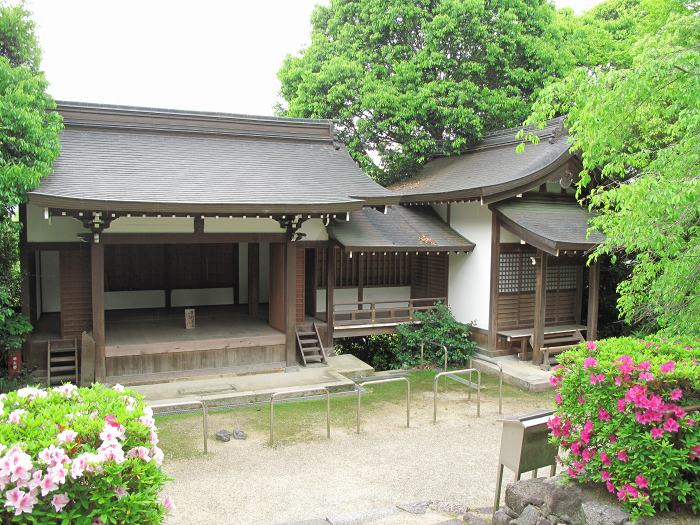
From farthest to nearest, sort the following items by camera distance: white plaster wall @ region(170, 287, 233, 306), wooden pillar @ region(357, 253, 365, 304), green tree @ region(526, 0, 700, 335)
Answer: white plaster wall @ region(170, 287, 233, 306)
wooden pillar @ region(357, 253, 365, 304)
green tree @ region(526, 0, 700, 335)

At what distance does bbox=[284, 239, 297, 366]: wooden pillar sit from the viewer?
10.9m

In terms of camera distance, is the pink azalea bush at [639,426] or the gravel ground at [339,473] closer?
the pink azalea bush at [639,426]

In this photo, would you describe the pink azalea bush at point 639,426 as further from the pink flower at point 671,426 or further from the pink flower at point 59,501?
the pink flower at point 59,501

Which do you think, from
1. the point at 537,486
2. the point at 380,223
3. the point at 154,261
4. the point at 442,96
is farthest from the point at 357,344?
the point at 537,486

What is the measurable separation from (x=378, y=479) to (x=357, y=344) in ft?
33.6

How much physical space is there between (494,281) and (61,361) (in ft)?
29.2

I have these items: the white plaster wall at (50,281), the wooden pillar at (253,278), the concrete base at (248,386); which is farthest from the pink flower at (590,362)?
the white plaster wall at (50,281)

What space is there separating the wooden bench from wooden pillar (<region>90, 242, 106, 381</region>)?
8172 millimetres

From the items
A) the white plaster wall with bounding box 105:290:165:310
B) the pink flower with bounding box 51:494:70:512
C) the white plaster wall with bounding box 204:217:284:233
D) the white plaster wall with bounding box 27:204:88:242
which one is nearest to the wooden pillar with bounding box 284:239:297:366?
the white plaster wall with bounding box 204:217:284:233

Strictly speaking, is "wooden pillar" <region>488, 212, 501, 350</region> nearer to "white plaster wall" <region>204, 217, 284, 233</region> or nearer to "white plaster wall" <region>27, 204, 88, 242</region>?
"white plaster wall" <region>204, 217, 284, 233</region>

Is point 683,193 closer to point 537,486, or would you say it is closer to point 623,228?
point 623,228

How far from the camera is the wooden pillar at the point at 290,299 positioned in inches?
431

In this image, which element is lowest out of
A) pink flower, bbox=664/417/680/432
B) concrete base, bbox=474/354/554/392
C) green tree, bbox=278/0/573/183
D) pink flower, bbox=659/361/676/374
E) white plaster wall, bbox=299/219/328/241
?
concrete base, bbox=474/354/554/392

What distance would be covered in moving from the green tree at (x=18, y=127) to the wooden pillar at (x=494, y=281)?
8.80 metres
